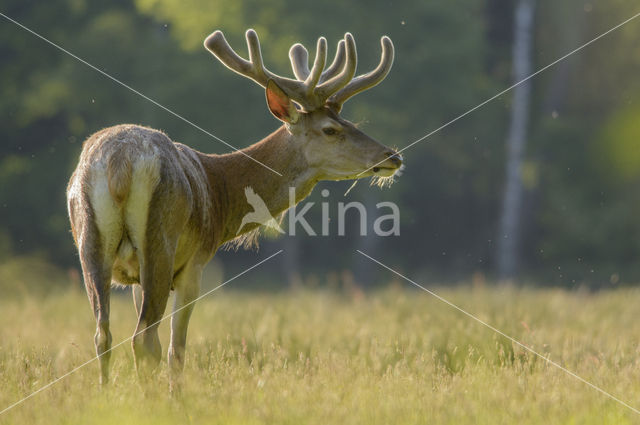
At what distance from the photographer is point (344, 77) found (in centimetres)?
640

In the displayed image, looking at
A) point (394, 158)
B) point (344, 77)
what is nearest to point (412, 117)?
point (344, 77)

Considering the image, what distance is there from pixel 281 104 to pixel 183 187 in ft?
4.55

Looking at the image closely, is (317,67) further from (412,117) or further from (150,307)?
(412,117)

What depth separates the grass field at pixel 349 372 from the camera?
444cm

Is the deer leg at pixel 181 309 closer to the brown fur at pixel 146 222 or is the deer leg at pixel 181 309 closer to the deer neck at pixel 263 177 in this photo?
the brown fur at pixel 146 222

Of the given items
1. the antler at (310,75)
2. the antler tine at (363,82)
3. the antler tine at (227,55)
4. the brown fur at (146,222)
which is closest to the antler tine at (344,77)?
the antler at (310,75)

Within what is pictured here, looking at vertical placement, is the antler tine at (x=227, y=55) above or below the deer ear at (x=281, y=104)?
above

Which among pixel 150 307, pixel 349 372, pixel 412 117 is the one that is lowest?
pixel 349 372

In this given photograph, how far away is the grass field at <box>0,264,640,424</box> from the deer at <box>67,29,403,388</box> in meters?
0.44

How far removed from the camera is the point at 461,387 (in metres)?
5.06

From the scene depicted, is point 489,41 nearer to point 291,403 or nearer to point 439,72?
point 439,72

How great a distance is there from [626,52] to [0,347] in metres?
21.6

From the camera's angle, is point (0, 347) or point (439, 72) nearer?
point (0, 347)

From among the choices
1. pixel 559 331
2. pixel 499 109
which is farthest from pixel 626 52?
pixel 559 331
